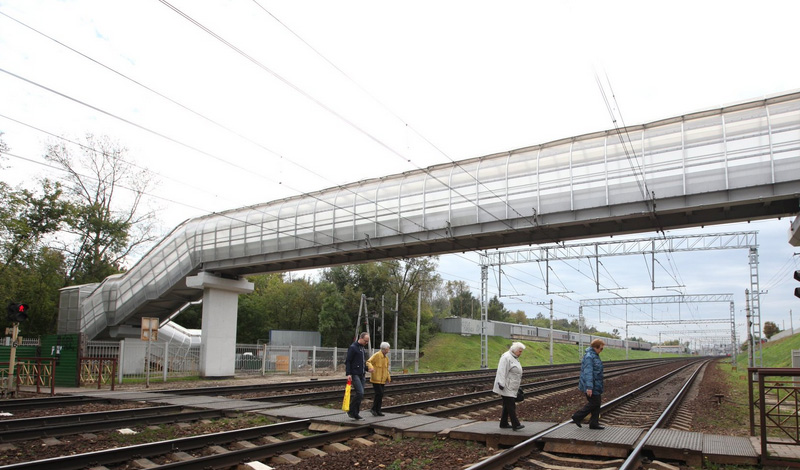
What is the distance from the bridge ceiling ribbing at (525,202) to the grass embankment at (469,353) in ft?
75.0

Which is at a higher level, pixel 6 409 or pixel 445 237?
pixel 445 237

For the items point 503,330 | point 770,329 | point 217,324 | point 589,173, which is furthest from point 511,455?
point 770,329

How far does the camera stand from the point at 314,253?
1084 inches

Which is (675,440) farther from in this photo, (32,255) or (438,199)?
(32,255)

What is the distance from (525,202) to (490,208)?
4.81 feet

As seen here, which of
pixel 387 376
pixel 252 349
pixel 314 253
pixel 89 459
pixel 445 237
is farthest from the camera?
pixel 252 349

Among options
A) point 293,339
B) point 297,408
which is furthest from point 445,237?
point 293,339

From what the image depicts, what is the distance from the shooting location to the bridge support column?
29906 millimetres

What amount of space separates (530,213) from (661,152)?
5119 mm

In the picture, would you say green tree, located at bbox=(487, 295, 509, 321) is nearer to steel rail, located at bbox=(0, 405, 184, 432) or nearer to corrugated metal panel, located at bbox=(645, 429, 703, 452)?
steel rail, located at bbox=(0, 405, 184, 432)

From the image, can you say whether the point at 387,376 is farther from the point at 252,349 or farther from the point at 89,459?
the point at 252,349

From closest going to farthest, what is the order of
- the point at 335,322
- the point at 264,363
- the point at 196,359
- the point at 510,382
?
the point at 510,382 → the point at 196,359 → the point at 264,363 → the point at 335,322

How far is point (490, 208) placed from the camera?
74.7 ft

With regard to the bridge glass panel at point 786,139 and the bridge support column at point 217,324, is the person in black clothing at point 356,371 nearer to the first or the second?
the bridge glass panel at point 786,139
